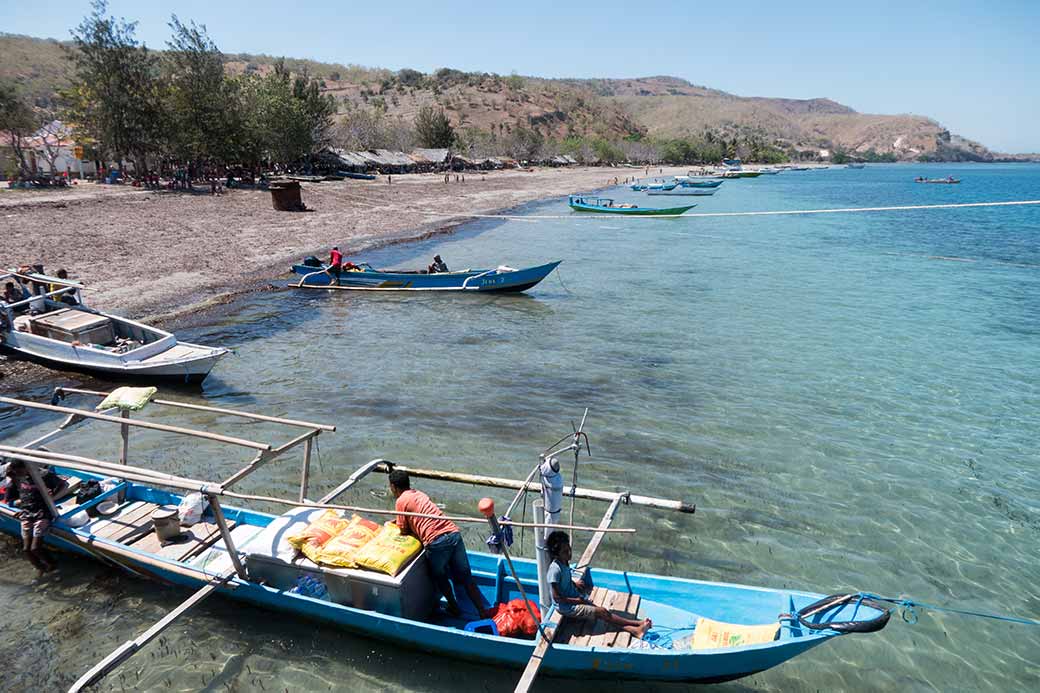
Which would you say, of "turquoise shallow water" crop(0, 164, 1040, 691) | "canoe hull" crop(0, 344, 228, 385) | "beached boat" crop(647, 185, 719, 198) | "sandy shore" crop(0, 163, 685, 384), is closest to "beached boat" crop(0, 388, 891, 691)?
"turquoise shallow water" crop(0, 164, 1040, 691)

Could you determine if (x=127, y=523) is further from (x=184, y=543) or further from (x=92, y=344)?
(x=92, y=344)

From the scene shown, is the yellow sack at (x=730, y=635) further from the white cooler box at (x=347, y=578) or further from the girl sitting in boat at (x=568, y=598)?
the white cooler box at (x=347, y=578)

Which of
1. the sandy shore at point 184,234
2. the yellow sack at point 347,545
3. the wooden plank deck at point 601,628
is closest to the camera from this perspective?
the wooden plank deck at point 601,628

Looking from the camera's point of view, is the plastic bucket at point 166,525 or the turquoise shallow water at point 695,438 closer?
the turquoise shallow water at point 695,438

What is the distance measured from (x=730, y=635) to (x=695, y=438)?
6839 millimetres

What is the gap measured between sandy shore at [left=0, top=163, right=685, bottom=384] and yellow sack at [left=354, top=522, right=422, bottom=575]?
14.1 metres

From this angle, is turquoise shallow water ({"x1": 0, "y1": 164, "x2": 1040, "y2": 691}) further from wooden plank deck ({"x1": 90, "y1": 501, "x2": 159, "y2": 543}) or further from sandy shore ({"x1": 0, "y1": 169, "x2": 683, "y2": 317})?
sandy shore ({"x1": 0, "y1": 169, "x2": 683, "y2": 317})

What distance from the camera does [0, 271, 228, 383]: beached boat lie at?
47.0 ft

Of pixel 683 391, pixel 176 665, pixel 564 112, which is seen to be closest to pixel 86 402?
pixel 176 665

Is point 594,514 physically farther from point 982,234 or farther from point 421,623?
point 982,234

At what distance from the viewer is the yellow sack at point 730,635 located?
20.8 feet

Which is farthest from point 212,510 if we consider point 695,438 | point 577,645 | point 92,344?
point 92,344

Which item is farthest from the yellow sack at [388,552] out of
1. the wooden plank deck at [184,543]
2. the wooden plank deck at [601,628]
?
the wooden plank deck at [184,543]

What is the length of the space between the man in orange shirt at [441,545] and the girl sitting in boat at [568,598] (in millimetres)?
1095
